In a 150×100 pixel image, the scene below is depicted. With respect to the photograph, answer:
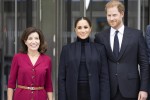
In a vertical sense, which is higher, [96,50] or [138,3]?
[138,3]

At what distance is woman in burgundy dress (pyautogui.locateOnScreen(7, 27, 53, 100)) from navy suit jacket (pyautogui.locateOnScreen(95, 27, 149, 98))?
2.35 feet

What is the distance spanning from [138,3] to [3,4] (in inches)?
97.4

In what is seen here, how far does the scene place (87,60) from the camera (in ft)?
13.2

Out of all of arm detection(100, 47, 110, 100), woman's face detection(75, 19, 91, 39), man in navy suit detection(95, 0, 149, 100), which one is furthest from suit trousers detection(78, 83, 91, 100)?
woman's face detection(75, 19, 91, 39)

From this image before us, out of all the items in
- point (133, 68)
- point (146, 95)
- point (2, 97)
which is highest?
point (133, 68)

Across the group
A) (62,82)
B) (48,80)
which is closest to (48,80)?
(48,80)

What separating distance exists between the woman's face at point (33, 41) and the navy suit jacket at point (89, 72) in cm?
32

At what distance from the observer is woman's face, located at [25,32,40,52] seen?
4027 millimetres

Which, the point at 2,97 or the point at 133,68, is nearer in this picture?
the point at 133,68

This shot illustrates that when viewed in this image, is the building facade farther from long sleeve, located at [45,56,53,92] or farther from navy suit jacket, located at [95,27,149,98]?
navy suit jacket, located at [95,27,149,98]

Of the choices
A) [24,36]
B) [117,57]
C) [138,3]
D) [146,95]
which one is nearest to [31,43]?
[24,36]

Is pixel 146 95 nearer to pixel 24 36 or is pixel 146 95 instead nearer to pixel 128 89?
pixel 128 89

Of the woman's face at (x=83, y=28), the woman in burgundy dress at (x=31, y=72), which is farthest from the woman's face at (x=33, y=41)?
the woman's face at (x=83, y=28)

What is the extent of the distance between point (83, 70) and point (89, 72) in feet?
0.24
